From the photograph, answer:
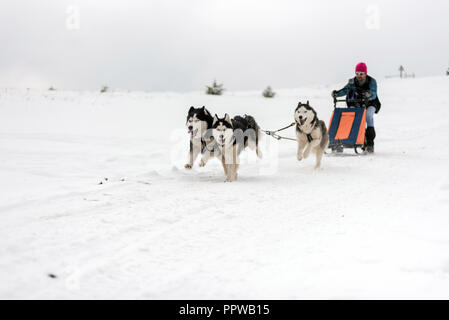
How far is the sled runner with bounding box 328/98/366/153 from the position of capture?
25.7 ft

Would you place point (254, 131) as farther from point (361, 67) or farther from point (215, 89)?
point (215, 89)

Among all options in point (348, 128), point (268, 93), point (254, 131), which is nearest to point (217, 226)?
point (254, 131)

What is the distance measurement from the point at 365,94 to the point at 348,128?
0.78 metres

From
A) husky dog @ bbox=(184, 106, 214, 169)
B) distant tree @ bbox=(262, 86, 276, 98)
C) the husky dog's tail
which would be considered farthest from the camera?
distant tree @ bbox=(262, 86, 276, 98)

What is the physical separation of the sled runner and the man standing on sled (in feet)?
0.57

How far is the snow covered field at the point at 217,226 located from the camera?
2137 millimetres

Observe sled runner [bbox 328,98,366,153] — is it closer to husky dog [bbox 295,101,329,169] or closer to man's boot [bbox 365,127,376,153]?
man's boot [bbox 365,127,376,153]

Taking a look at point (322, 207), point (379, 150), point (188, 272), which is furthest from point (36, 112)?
point (188, 272)

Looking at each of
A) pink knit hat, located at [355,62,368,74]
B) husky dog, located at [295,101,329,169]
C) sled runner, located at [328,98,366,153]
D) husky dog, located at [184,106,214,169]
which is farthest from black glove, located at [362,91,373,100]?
husky dog, located at [184,106,214,169]

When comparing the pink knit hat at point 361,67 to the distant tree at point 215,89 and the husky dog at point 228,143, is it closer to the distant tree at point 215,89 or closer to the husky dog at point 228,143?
the husky dog at point 228,143

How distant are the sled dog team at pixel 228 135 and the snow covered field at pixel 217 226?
311 millimetres

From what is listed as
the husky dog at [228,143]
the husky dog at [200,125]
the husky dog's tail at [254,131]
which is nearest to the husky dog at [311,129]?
the husky dog's tail at [254,131]
